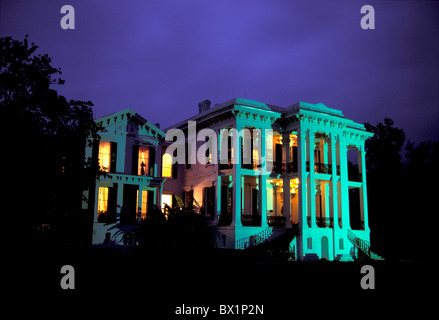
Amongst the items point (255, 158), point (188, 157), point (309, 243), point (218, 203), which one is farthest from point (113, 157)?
Answer: point (309, 243)

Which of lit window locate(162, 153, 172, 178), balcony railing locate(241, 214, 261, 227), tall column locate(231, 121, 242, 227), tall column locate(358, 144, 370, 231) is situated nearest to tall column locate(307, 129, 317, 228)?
balcony railing locate(241, 214, 261, 227)

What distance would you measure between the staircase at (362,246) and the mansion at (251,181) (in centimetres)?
7

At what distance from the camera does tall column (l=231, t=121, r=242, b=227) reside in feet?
87.7

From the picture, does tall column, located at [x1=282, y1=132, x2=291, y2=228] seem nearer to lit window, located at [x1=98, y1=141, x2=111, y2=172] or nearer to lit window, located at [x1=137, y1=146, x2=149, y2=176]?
lit window, located at [x1=137, y1=146, x2=149, y2=176]

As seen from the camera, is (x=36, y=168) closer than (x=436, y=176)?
Yes

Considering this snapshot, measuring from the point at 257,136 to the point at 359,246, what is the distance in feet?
32.2

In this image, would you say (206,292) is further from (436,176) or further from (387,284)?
(436,176)

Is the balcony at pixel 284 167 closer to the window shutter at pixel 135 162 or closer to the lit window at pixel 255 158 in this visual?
the lit window at pixel 255 158

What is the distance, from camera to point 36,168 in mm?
15547

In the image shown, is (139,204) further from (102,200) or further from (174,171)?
(174,171)

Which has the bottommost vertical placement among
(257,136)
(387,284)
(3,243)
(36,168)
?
(387,284)

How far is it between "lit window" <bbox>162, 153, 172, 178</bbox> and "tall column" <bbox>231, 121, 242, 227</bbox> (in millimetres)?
6928

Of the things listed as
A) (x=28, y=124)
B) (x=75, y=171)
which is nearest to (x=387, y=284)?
(x=75, y=171)

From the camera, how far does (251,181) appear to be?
99.8 ft
